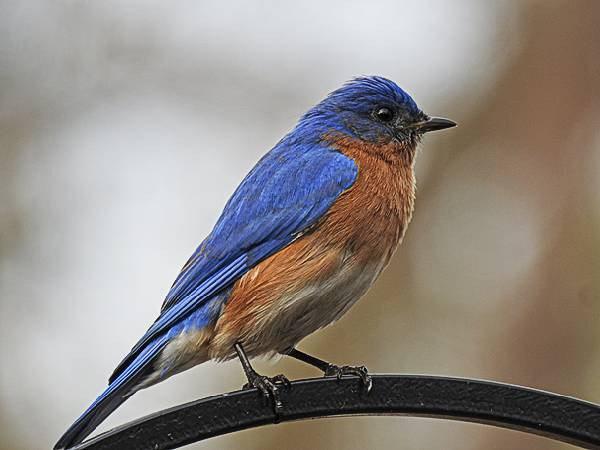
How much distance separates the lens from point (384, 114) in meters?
5.18

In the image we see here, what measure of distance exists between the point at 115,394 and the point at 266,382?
785 mm

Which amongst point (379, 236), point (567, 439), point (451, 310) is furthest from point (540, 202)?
point (567, 439)

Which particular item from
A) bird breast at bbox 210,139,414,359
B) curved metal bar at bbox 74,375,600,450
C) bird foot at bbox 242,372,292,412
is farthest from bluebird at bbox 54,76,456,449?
curved metal bar at bbox 74,375,600,450

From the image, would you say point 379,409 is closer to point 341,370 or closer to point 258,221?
point 341,370

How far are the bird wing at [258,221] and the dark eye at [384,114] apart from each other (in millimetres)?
397

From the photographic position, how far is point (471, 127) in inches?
332

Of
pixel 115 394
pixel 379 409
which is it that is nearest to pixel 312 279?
pixel 115 394

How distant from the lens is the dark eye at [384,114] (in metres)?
5.17

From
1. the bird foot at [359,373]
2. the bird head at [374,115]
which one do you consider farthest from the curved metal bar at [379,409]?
the bird head at [374,115]

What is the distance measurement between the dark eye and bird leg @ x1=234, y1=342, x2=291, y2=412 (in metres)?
1.41

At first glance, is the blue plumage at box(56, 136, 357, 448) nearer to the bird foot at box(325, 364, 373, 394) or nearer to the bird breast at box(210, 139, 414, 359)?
the bird breast at box(210, 139, 414, 359)

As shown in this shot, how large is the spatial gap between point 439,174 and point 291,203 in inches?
148

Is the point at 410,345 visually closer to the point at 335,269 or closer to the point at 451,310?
the point at 451,310

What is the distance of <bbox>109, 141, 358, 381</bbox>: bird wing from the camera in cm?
442
